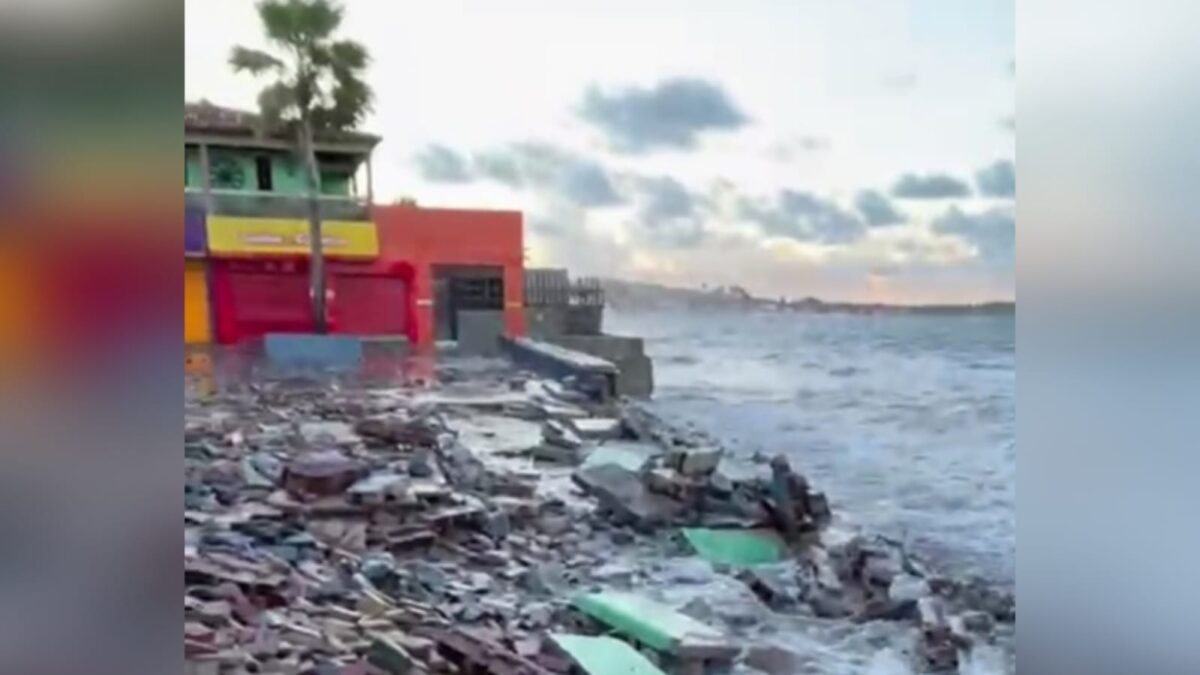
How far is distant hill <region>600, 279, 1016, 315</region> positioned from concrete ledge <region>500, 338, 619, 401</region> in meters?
0.08

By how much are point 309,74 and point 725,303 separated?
23.5 inches

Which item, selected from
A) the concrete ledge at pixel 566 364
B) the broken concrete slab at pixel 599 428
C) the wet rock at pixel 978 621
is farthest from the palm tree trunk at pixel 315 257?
the wet rock at pixel 978 621

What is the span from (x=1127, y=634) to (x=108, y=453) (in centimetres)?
117

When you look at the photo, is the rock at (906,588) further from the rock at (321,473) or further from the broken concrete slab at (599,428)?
the rock at (321,473)

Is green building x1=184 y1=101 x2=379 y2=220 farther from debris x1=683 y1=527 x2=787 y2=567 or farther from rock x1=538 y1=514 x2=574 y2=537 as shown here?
debris x1=683 y1=527 x2=787 y2=567

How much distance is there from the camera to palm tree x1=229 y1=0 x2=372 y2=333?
1.36 m

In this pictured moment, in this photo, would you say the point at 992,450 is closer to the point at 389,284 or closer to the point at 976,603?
the point at 976,603

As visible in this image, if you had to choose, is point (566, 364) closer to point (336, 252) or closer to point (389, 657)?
point (336, 252)

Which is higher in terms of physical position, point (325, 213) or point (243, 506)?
point (325, 213)

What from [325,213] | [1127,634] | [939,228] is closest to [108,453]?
[325,213]

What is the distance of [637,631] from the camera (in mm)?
1483

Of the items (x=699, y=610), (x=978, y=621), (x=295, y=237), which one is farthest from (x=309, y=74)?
(x=978, y=621)

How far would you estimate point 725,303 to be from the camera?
1.53m

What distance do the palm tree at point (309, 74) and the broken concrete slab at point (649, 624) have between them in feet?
2.02
